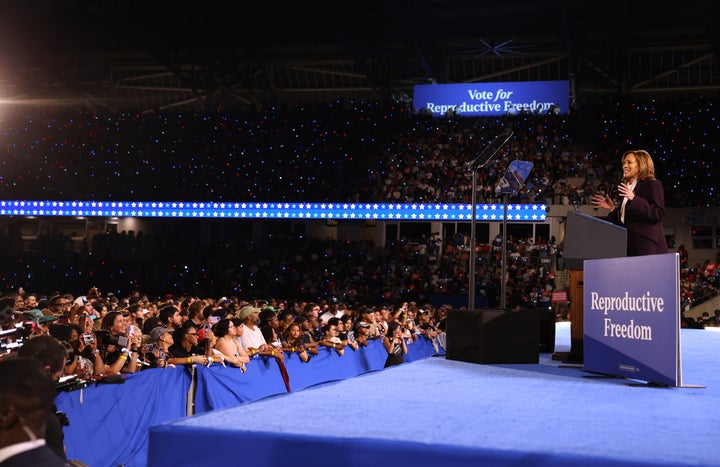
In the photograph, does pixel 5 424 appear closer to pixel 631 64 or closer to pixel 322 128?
pixel 322 128

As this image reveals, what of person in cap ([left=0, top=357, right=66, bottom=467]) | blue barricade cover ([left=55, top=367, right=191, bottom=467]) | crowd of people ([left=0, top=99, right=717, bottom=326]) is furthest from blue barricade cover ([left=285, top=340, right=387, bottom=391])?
crowd of people ([left=0, top=99, right=717, bottom=326])

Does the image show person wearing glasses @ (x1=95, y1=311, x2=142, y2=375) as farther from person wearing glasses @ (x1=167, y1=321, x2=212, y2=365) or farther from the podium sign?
the podium sign

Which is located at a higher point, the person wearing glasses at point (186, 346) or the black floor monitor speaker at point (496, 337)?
the black floor monitor speaker at point (496, 337)

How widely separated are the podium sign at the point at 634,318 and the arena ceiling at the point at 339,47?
25378 millimetres

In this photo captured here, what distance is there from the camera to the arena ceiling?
3077 cm

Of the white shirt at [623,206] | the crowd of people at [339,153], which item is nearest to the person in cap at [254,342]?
the white shirt at [623,206]

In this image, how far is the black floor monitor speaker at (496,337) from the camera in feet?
18.3

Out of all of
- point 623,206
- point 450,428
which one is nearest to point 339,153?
point 623,206

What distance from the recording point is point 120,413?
21.9 feet

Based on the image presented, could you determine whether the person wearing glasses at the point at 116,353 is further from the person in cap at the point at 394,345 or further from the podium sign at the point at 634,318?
the person in cap at the point at 394,345

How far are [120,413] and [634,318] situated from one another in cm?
409

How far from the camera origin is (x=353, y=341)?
12.0 meters

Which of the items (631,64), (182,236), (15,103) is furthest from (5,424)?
(15,103)

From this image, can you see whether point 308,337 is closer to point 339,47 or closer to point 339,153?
point 339,153
